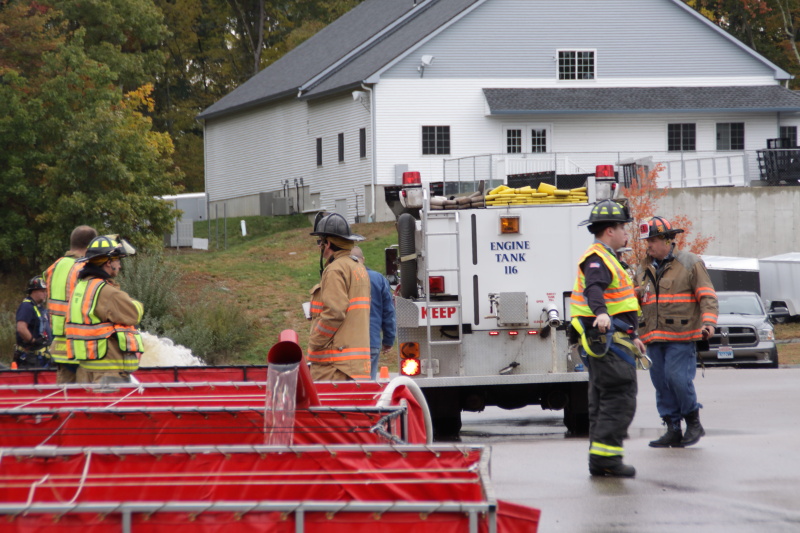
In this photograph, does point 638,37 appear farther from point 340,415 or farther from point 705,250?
point 340,415

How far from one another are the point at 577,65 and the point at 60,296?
35.3 metres

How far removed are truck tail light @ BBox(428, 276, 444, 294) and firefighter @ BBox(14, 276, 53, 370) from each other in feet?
17.3

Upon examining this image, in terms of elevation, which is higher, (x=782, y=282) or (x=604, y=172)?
(x=604, y=172)

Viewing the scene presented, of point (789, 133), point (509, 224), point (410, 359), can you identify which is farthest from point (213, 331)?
point (789, 133)

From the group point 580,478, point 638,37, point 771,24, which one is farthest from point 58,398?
point 771,24

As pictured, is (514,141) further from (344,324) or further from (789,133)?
(344,324)

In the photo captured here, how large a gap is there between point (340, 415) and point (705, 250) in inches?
1187

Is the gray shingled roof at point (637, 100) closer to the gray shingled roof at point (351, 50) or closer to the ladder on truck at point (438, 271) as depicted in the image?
the gray shingled roof at point (351, 50)

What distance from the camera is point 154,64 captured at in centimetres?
5362

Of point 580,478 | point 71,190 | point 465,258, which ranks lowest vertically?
point 580,478

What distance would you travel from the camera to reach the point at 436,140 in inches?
1640

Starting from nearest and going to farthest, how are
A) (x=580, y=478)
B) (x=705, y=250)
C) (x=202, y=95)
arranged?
1. (x=580, y=478)
2. (x=705, y=250)
3. (x=202, y=95)

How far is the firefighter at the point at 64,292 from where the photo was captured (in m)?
8.67

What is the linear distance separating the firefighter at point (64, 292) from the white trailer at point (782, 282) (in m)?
23.3
